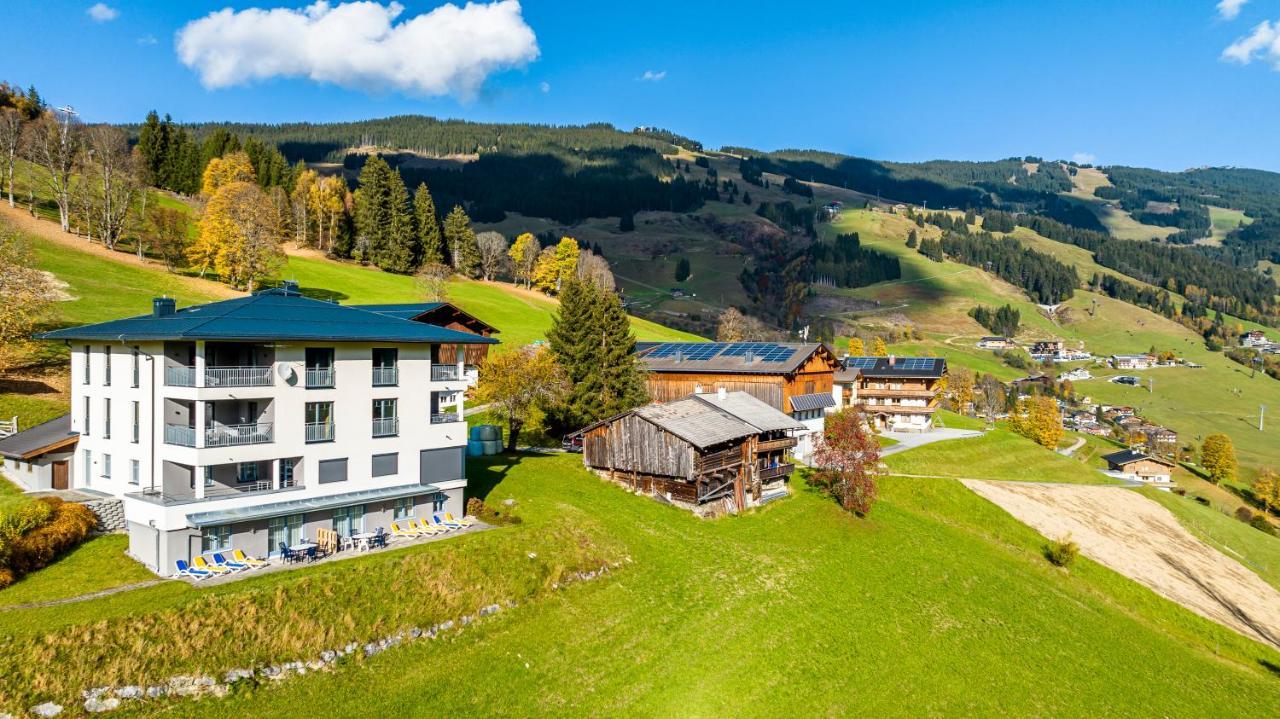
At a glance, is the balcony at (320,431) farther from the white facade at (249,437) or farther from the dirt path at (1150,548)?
the dirt path at (1150,548)

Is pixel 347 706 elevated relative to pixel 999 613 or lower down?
elevated

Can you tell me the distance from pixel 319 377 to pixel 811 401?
45.5 m

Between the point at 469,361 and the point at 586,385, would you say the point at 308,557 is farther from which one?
the point at 469,361

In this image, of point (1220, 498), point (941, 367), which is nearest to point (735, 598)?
point (941, 367)

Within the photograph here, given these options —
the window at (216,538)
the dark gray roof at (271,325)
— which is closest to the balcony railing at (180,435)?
the window at (216,538)

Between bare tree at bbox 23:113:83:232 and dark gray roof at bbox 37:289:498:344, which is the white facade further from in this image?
bare tree at bbox 23:113:83:232

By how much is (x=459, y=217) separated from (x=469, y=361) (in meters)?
63.2

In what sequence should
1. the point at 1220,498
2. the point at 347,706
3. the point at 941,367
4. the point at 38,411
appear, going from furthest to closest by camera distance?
the point at 1220,498
the point at 941,367
the point at 38,411
the point at 347,706

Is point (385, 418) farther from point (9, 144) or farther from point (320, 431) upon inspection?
point (9, 144)

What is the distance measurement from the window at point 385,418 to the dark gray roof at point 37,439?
13.5 m

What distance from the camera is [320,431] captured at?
105 feet

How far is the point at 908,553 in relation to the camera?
44219mm

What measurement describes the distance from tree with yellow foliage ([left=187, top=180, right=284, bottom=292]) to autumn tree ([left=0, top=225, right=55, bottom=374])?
3070 cm

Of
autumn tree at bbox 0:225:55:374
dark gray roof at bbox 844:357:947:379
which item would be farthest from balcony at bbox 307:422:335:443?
dark gray roof at bbox 844:357:947:379
